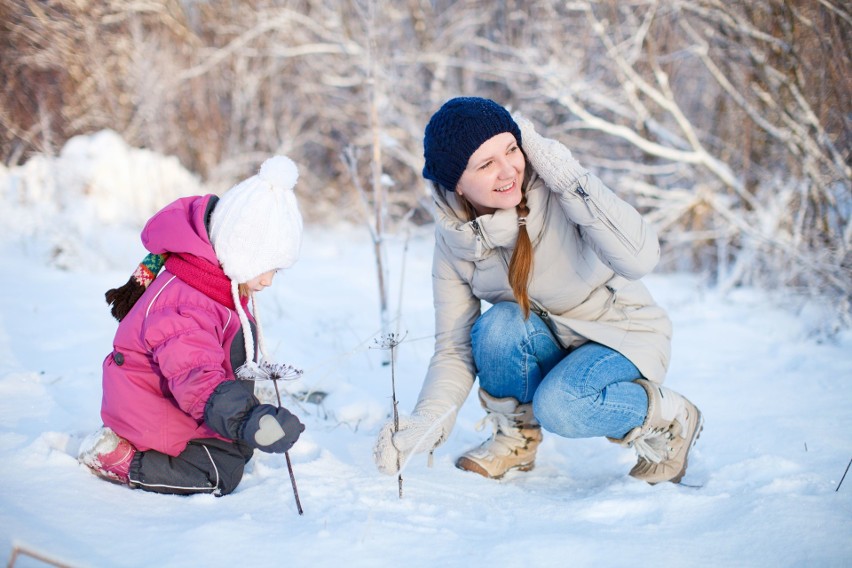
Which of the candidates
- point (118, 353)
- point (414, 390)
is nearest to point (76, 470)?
point (118, 353)

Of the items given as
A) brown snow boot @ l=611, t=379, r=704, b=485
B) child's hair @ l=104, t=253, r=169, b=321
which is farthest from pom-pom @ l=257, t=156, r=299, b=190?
brown snow boot @ l=611, t=379, r=704, b=485

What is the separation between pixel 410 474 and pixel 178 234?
947mm

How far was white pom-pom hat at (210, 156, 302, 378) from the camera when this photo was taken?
1.74 meters

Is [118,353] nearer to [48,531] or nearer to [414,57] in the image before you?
[48,531]

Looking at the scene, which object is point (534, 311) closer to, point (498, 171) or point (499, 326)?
point (499, 326)

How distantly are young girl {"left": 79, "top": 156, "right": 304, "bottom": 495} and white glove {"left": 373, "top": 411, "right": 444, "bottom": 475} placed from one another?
37 cm

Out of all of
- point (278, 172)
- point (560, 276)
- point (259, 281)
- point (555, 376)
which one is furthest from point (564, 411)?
point (278, 172)

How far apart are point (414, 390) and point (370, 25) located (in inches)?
64.3

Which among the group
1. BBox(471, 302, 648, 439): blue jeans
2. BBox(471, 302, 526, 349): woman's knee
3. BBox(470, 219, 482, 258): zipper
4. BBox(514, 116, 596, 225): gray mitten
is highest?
BBox(514, 116, 596, 225): gray mitten

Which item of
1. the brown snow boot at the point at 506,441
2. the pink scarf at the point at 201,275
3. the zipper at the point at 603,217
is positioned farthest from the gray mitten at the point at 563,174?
the pink scarf at the point at 201,275

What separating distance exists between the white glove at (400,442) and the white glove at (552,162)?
756 millimetres

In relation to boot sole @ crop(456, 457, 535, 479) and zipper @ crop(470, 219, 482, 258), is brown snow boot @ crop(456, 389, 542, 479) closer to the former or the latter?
boot sole @ crop(456, 457, 535, 479)

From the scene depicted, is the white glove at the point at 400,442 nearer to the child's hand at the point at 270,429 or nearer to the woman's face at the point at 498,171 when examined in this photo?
the child's hand at the point at 270,429

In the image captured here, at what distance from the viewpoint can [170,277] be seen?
1.72m
